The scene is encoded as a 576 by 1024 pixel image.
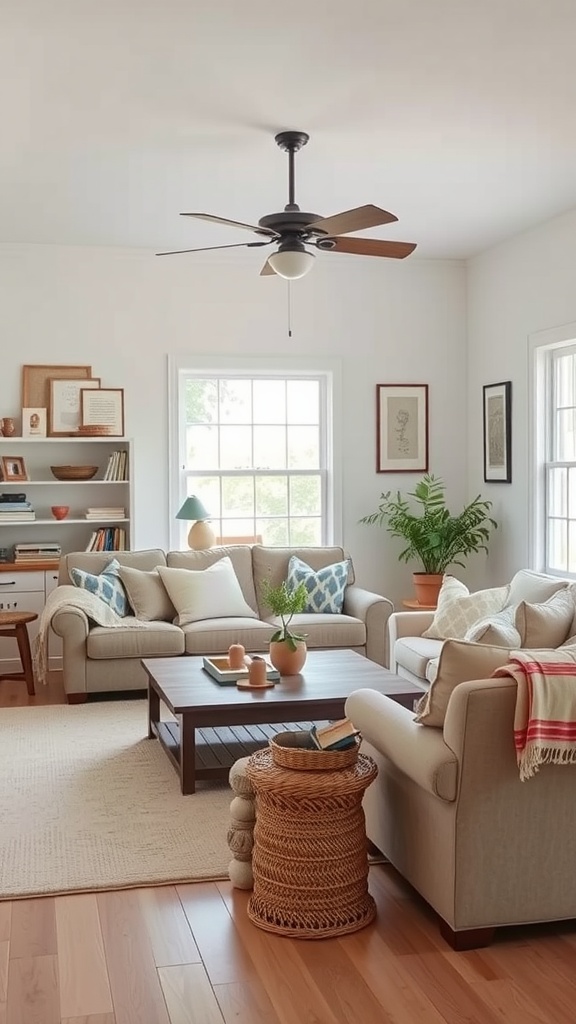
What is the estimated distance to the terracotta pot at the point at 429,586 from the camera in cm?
749

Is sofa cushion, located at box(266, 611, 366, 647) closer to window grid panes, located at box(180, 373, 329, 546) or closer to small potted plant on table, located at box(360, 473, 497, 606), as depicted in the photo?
small potted plant on table, located at box(360, 473, 497, 606)

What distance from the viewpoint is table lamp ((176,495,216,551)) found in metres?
7.28

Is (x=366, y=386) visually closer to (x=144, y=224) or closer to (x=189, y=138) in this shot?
(x=144, y=224)

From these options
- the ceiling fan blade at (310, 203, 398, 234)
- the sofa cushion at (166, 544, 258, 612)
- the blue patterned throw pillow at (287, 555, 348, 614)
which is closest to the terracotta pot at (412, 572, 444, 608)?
the blue patterned throw pillow at (287, 555, 348, 614)

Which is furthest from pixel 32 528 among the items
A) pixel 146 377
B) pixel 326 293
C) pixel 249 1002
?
pixel 249 1002

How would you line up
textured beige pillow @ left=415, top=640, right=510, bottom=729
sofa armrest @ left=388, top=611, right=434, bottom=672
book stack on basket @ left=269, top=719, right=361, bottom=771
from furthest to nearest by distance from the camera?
sofa armrest @ left=388, top=611, right=434, bottom=672, book stack on basket @ left=269, top=719, right=361, bottom=771, textured beige pillow @ left=415, top=640, right=510, bottom=729

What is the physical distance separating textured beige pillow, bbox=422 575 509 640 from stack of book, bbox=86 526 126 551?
2.39 m

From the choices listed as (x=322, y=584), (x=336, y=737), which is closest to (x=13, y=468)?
(x=322, y=584)

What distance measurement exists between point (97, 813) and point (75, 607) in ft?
6.63

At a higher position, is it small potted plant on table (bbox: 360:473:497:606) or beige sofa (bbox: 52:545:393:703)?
small potted plant on table (bbox: 360:473:497:606)

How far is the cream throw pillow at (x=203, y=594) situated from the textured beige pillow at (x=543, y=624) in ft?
8.18

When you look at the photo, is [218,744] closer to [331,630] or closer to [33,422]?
[331,630]

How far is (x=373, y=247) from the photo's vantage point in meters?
5.02

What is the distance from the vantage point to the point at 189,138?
5004 mm
